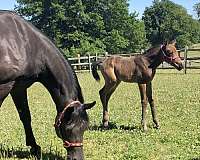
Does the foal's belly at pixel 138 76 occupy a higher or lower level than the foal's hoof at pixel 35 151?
higher

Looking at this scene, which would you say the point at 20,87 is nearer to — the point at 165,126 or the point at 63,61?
the point at 63,61

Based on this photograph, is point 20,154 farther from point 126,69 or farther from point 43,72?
point 126,69

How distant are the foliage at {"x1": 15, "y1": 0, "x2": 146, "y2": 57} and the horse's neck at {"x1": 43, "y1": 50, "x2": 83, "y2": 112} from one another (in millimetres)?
39850

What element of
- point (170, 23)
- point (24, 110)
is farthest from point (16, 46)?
point (170, 23)

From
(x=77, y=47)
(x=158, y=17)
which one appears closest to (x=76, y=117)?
(x=77, y=47)

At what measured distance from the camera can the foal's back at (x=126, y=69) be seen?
8.62 metres

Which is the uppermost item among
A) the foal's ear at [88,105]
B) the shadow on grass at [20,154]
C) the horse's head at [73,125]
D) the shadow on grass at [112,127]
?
the foal's ear at [88,105]

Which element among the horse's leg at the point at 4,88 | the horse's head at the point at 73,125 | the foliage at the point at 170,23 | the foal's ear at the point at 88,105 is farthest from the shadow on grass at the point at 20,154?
the foliage at the point at 170,23

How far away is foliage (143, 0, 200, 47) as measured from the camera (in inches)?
3418

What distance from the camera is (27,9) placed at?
51.4 meters

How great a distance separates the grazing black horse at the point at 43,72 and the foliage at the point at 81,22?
39.8 metres

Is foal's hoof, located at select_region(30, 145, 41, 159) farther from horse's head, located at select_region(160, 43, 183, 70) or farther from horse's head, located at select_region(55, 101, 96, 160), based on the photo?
horse's head, located at select_region(160, 43, 183, 70)

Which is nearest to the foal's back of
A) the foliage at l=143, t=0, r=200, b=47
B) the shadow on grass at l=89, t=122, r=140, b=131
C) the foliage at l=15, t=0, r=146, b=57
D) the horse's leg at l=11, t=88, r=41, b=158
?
the shadow on grass at l=89, t=122, r=140, b=131

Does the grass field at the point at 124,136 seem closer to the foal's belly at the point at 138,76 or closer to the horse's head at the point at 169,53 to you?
the foal's belly at the point at 138,76
